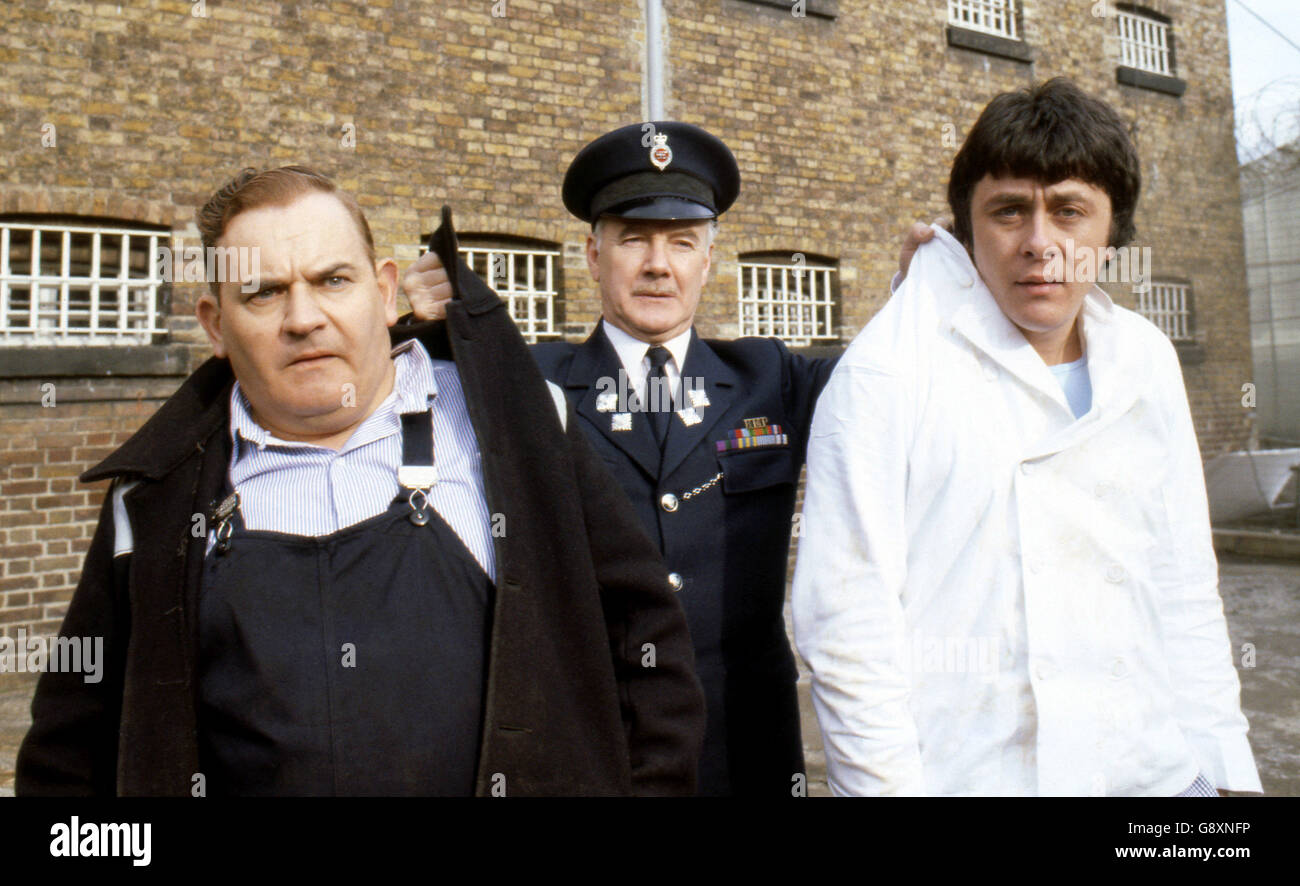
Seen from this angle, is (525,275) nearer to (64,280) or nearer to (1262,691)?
(64,280)

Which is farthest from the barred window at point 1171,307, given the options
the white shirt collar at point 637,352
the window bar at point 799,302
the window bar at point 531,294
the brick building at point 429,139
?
the white shirt collar at point 637,352

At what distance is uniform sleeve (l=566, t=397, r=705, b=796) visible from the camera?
5.32ft

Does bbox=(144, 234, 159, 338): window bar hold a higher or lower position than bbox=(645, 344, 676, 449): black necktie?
higher

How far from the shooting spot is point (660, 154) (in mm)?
2480

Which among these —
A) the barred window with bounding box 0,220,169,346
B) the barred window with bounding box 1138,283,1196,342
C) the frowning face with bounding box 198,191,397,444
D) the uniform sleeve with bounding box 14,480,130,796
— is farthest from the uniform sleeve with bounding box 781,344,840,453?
the barred window with bounding box 1138,283,1196,342

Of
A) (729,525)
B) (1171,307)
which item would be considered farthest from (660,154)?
(1171,307)

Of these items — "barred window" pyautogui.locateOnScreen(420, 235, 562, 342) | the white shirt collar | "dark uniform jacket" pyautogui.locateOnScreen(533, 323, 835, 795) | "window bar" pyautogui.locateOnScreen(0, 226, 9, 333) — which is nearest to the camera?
"dark uniform jacket" pyautogui.locateOnScreen(533, 323, 835, 795)

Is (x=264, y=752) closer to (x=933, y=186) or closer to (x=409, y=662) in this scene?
(x=409, y=662)

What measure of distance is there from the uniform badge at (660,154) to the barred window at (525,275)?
14.9 feet

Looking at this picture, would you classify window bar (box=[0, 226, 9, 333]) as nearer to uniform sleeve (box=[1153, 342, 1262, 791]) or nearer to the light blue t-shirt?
the light blue t-shirt

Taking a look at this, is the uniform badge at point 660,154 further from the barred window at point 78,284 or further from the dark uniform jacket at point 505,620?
the barred window at point 78,284

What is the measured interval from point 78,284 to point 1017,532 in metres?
6.13

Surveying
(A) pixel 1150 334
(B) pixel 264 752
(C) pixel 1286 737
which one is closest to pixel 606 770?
(B) pixel 264 752

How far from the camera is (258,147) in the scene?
6.12m
